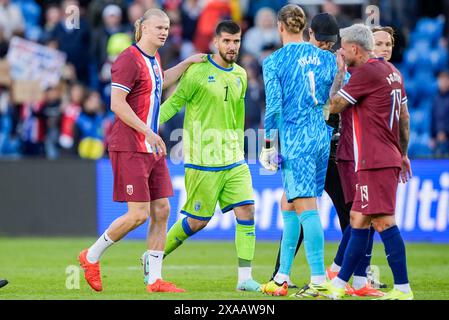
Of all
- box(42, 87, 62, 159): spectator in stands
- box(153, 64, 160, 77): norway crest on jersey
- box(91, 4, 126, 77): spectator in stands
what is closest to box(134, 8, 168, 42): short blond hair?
box(153, 64, 160, 77): norway crest on jersey

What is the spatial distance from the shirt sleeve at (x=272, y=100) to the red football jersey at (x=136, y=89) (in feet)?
3.96

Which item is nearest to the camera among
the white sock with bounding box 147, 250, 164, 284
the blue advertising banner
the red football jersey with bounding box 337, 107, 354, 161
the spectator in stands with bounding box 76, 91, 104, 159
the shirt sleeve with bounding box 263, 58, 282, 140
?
the shirt sleeve with bounding box 263, 58, 282, 140

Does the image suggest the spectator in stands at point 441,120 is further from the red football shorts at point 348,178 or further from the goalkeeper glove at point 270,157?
the goalkeeper glove at point 270,157

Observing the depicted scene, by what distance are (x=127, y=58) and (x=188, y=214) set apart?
1.84m

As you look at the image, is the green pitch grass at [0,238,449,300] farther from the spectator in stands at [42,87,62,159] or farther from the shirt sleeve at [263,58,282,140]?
the spectator in stands at [42,87,62,159]

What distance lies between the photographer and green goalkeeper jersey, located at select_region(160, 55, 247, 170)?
35.4 ft

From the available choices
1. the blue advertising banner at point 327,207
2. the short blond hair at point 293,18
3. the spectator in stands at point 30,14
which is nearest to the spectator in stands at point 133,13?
the spectator in stands at point 30,14

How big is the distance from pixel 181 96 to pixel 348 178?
1.92 meters

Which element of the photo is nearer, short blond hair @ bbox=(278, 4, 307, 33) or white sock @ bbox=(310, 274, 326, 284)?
white sock @ bbox=(310, 274, 326, 284)

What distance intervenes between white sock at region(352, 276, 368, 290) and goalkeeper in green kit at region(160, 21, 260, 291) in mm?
1071

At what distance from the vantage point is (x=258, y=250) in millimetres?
15633

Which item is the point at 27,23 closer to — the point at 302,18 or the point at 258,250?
the point at 258,250

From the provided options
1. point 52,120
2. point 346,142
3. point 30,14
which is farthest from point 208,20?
point 346,142

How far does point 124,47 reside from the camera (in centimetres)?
1925
